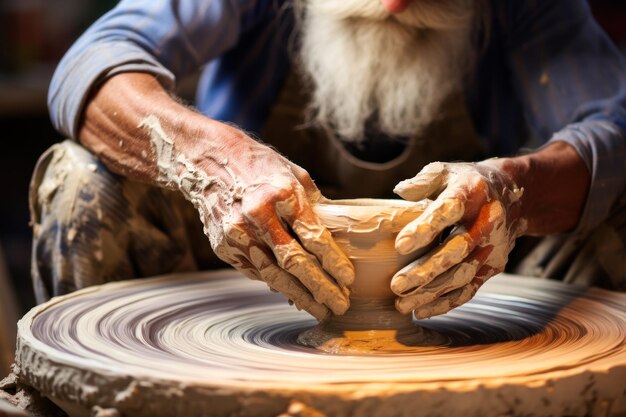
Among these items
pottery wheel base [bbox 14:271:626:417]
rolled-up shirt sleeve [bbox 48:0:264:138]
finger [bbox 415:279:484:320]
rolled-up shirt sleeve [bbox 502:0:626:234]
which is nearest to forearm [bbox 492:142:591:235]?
rolled-up shirt sleeve [bbox 502:0:626:234]

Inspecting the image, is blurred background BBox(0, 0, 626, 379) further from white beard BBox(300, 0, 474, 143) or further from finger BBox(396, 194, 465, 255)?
finger BBox(396, 194, 465, 255)

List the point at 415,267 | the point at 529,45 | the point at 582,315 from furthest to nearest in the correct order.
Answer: the point at 529,45 → the point at 582,315 → the point at 415,267

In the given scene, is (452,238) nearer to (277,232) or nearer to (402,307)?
(402,307)

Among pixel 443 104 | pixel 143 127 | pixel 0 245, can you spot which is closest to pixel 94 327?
pixel 143 127

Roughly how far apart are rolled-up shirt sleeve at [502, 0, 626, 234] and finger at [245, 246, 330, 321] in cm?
78

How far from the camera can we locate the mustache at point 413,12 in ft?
6.67

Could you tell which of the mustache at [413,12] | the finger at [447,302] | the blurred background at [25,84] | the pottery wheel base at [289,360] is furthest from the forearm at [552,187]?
the blurred background at [25,84]

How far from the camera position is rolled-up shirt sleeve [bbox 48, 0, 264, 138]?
6.43 feet

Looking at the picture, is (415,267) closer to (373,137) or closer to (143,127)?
(143,127)

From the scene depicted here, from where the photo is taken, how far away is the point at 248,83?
2.47 m

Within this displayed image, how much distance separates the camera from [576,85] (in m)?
2.16

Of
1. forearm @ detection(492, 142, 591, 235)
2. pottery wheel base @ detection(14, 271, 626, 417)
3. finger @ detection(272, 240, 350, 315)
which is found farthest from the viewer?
forearm @ detection(492, 142, 591, 235)

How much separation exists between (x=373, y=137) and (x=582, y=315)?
0.93 metres

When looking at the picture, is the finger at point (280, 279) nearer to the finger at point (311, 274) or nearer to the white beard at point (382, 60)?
the finger at point (311, 274)
